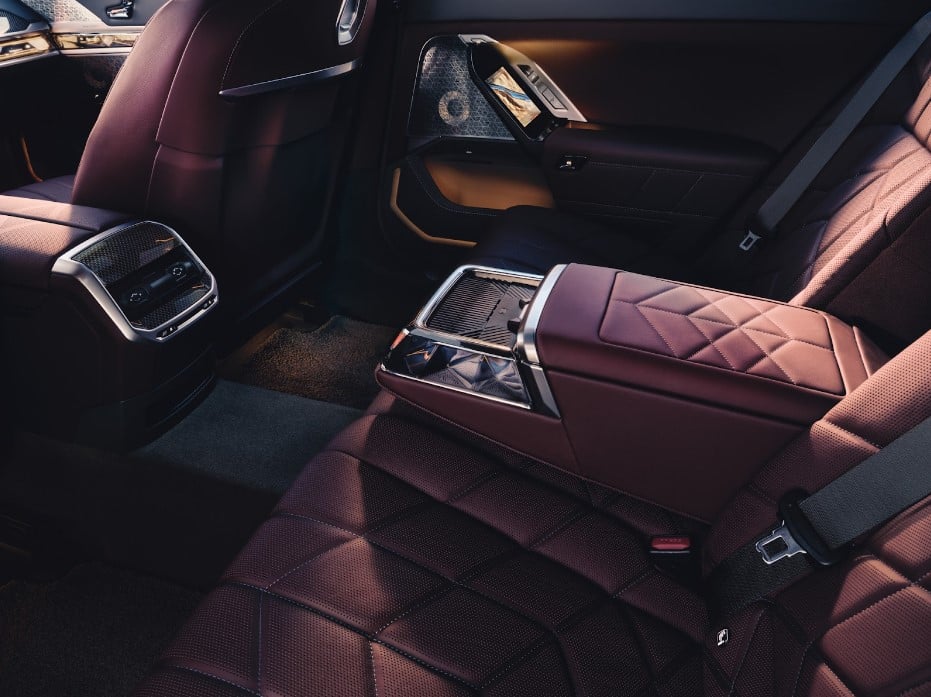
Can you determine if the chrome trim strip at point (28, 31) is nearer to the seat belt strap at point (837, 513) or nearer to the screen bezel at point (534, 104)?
the screen bezel at point (534, 104)

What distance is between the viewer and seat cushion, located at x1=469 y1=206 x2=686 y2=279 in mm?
1354

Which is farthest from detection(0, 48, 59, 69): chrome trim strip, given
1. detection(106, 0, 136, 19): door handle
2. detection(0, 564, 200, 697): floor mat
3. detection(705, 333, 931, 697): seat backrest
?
detection(705, 333, 931, 697): seat backrest

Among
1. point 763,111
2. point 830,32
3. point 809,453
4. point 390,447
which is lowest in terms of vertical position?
point 390,447

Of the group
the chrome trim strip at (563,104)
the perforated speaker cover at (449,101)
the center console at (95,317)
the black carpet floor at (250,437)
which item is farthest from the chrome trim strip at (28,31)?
the chrome trim strip at (563,104)

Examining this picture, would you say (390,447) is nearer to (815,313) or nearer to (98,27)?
(815,313)

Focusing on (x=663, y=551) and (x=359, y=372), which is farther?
(x=359, y=372)

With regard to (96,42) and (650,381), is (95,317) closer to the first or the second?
(650,381)

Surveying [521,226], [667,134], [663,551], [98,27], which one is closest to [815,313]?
[663,551]

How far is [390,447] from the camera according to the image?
90cm

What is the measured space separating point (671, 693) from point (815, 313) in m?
0.57

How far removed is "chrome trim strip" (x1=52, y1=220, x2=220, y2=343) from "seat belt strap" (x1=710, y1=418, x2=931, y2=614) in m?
0.93

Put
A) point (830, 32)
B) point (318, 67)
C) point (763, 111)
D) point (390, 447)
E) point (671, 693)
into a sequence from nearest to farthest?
point (671, 693) → point (390, 447) → point (318, 67) → point (830, 32) → point (763, 111)

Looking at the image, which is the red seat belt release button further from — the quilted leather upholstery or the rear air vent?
the rear air vent

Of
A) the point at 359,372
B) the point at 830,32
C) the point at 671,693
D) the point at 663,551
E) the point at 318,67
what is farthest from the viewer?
the point at 359,372
